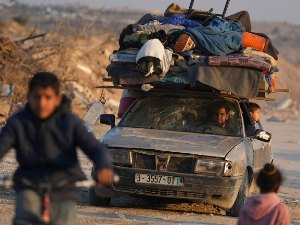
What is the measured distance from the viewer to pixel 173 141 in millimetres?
8992

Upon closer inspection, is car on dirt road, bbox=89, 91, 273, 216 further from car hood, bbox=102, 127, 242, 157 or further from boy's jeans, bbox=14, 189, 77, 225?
boy's jeans, bbox=14, 189, 77, 225

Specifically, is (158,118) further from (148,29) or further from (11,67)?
(11,67)

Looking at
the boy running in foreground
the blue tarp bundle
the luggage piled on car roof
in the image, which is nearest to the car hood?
the luggage piled on car roof

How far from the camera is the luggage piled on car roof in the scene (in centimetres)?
960

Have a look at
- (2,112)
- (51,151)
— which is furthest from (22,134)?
(2,112)

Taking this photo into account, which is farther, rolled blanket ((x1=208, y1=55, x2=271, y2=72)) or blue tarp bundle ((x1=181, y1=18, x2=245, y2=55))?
blue tarp bundle ((x1=181, y1=18, x2=245, y2=55))

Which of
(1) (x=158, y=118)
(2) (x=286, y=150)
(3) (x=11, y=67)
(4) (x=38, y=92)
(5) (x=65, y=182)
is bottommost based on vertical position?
(2) (x=286, y=150)

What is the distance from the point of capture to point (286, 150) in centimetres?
2072

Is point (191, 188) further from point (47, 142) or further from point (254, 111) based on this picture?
point (47, 142)

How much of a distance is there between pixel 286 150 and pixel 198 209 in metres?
11.5

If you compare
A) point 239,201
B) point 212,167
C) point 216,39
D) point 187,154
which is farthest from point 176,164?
point 216,39

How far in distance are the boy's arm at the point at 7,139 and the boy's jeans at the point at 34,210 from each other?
11.5 inches

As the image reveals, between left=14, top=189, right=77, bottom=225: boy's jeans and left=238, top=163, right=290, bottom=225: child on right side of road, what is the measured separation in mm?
1321

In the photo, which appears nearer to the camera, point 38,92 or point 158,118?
point 38,92
